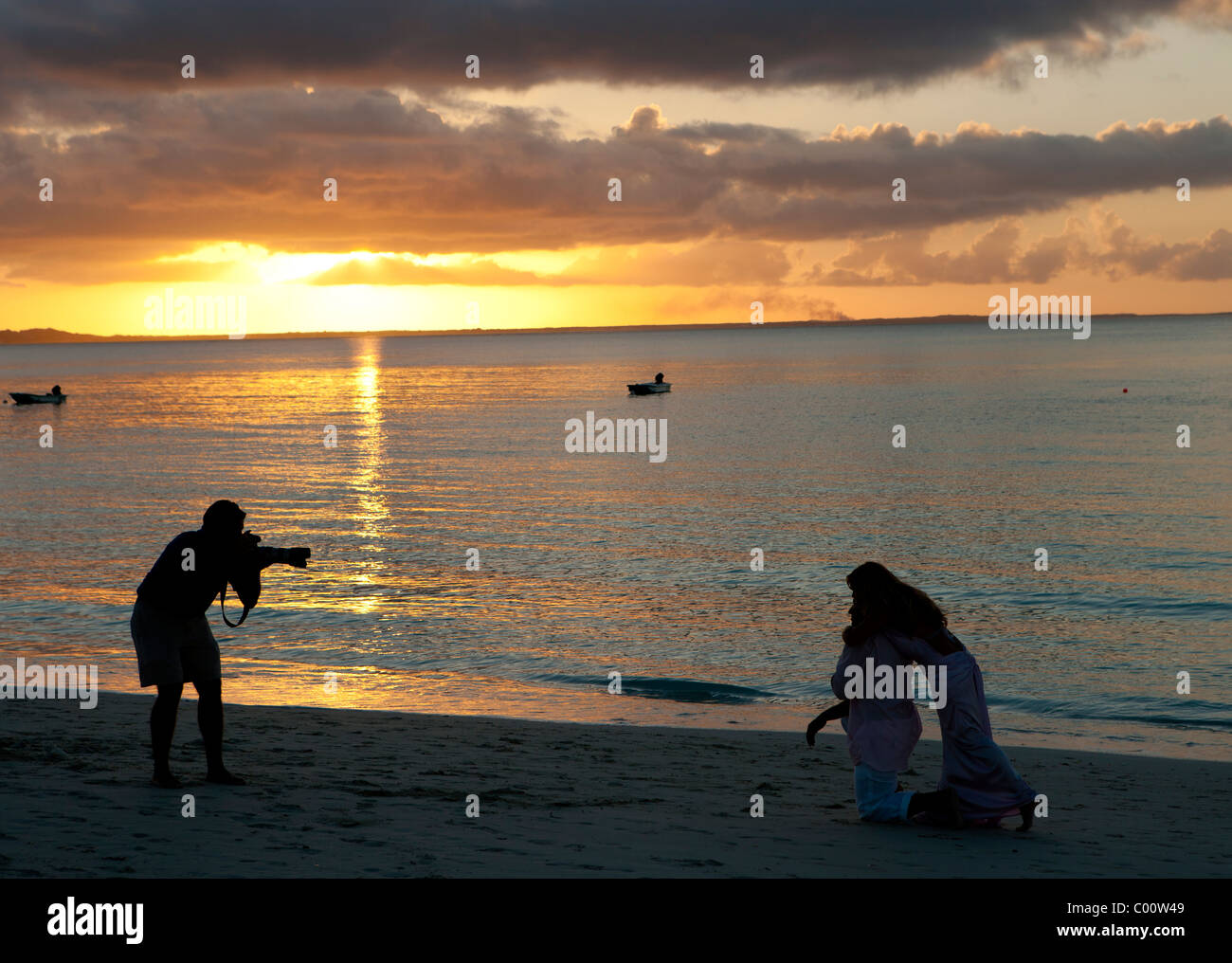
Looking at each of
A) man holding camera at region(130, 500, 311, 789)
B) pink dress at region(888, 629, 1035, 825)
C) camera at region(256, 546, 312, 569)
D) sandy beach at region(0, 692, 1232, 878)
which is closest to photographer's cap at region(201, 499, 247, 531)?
man holding camera at region(130, 500, 311, 789)

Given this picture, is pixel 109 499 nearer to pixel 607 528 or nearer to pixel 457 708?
pixel 607 528

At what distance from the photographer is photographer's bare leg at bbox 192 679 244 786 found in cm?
810

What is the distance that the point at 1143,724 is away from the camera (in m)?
14.0

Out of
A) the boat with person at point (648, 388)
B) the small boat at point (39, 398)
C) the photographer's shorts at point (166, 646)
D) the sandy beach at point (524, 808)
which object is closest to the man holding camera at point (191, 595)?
the photographer's shorts at point (166, 646)

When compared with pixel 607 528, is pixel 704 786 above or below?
below

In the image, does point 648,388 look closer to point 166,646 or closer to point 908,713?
point 908,713

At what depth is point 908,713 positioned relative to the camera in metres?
7.83

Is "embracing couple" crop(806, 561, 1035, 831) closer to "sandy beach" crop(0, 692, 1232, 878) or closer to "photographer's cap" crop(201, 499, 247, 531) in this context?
"sandy beach" crop(0, 692, 1232, 878)

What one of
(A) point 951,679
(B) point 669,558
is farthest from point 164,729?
(B) point 669,558

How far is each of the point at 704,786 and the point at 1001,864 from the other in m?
3.12

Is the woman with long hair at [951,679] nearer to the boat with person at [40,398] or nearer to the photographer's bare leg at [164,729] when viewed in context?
the photographer's bare leg at [164,729]

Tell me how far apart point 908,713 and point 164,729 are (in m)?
5.14
